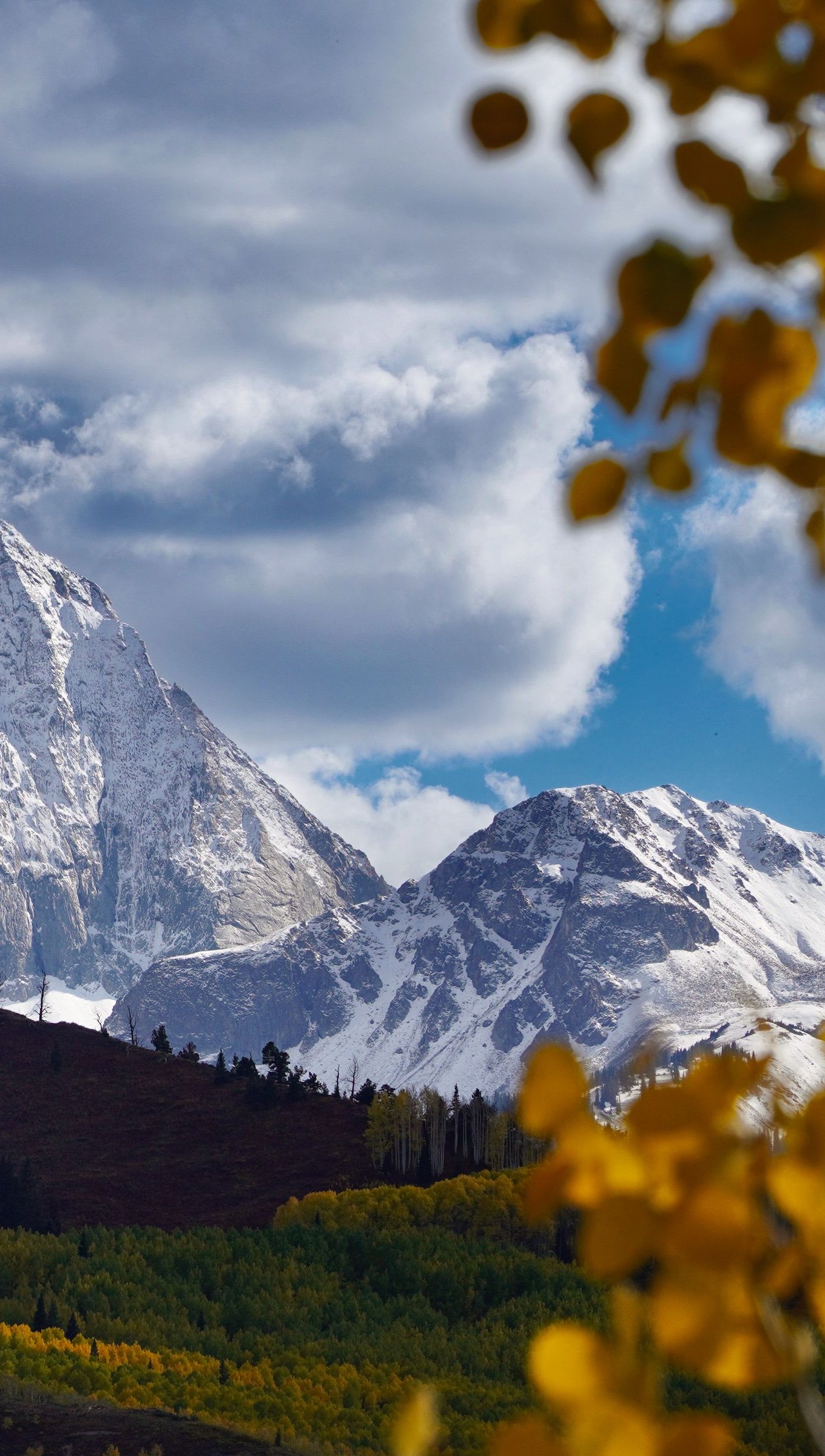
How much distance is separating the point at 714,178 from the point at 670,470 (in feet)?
0.62

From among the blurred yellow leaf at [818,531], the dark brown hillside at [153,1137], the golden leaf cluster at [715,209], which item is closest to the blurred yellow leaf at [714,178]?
the golden leaf cluster at [715,209]

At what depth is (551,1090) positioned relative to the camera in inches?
32.0

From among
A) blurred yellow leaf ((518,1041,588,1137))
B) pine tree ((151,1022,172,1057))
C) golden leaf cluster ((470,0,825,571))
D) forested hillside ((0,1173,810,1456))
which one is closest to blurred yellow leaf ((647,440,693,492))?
golden leaf cluster ((470,0,825,571))

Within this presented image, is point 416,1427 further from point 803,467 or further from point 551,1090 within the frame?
point 803,467

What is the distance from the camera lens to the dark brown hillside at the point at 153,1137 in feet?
94.4

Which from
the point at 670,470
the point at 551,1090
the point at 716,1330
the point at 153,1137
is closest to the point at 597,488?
the point at 670,470

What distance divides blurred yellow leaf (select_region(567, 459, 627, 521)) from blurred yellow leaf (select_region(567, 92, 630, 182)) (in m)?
0.20

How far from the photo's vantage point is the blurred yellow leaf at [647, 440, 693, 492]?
920mm

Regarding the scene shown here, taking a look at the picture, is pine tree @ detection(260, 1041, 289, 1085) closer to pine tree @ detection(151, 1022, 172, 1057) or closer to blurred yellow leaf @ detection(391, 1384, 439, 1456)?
pine tree @ detection(151, 1022, 172, 1057)

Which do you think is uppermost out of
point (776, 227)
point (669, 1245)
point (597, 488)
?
point (776, 227)

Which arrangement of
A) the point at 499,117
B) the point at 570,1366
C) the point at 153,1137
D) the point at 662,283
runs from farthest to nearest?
the point at 153,1137
the point at 499,117
the point at 662,283
the point at 570,1366

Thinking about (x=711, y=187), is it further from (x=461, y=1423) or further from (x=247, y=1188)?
(x=247, y=1188)

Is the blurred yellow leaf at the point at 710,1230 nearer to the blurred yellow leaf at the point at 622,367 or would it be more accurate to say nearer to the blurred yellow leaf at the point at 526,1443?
the blurred yellow leaf at the point at 526,1443

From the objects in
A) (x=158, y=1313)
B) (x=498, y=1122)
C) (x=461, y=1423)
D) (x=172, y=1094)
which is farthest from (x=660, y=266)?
(x=172, y=1094)
